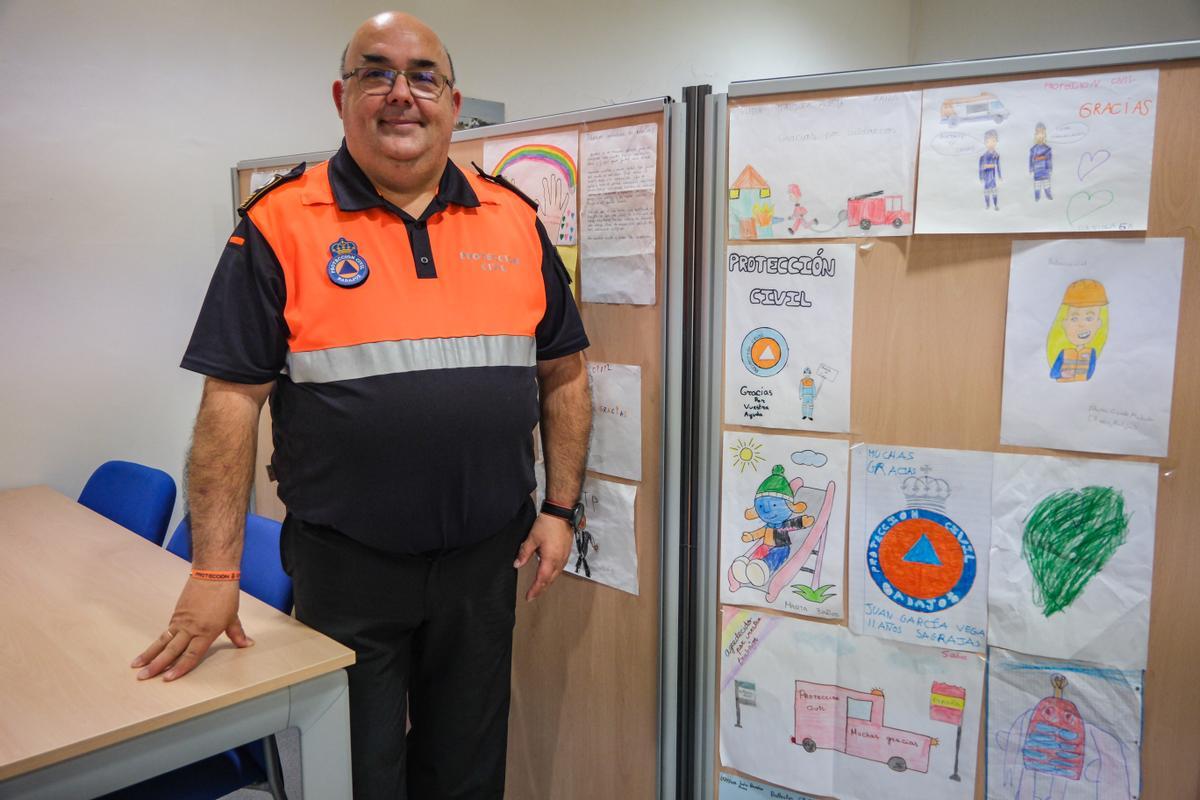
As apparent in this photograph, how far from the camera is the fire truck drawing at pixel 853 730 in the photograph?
1323mm

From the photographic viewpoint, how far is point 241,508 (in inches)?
49.5

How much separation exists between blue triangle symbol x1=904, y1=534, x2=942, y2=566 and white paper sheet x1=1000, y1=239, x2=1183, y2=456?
8.7 inches

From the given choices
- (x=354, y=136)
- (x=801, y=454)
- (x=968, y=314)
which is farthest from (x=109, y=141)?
(x=968, y=314)

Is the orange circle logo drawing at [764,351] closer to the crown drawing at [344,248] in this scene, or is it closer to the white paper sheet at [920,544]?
the white paper sheet at [920,544]

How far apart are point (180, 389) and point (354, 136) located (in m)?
1.69

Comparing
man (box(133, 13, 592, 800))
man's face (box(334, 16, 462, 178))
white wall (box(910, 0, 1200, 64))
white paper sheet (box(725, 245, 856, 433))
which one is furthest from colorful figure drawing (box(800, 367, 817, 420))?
white wall (box(910, 0, 1200, 64))

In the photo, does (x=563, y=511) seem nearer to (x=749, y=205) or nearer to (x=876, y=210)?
(x=749, y=205)

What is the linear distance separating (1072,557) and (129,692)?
142 centimetres

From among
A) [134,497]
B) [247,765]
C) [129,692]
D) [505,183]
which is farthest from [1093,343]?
[134,497]

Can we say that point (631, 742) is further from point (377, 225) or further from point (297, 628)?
point (377, 225)

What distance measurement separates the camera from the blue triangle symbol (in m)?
1.28

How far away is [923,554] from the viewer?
1284 millimetres

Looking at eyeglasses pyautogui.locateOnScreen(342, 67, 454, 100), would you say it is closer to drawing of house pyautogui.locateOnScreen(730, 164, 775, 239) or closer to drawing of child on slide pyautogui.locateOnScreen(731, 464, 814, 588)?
drawing of house pyautogui.locateOnScreen(730, 164, 775, 239)

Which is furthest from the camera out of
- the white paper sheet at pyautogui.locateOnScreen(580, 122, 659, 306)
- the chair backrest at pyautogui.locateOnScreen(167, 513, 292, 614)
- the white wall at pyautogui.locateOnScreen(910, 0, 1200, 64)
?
the white wall at pyautogui.locateOnScreen(910, 0, 1200, 64)
